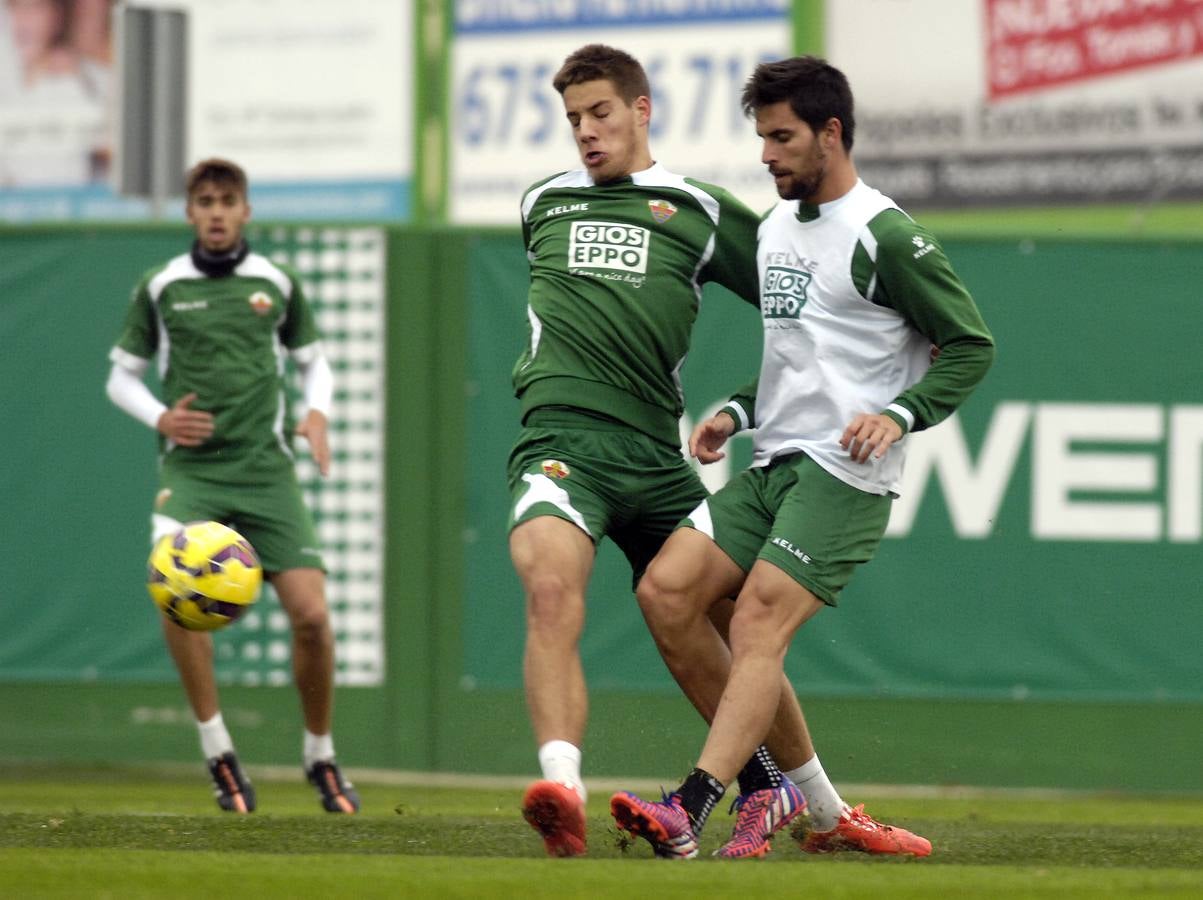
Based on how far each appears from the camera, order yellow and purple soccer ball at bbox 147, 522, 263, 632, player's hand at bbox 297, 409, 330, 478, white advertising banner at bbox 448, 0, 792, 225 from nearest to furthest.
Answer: yellow and purple soccer ball at bbox 147, 522, 263, 632
player's hand at bbox 297, 409, 330, 478
white advertising banner at bbox 448, 0, 792, 225

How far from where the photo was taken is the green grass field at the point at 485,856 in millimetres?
5078

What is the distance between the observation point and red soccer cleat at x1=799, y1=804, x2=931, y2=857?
20.8 feet

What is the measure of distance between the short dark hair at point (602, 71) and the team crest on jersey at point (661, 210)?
0.31m

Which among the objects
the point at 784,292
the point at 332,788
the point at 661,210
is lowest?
the point at 332,788

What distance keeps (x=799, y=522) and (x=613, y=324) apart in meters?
0.85

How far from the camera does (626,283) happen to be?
639 cm

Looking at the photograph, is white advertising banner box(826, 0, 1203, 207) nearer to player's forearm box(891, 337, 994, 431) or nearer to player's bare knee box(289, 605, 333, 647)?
player's bare knee box(289, 605, 333, 647)

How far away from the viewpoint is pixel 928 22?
1477 cm

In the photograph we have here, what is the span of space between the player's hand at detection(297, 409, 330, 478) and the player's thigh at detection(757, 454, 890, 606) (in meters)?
2.78

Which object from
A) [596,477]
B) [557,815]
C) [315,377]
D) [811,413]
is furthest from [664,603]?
[315,377]

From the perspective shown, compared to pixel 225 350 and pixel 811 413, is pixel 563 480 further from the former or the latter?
pixel 225 350

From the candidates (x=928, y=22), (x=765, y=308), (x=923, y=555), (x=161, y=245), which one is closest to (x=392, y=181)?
(x=928, y=22)

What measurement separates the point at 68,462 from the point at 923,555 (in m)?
4.16

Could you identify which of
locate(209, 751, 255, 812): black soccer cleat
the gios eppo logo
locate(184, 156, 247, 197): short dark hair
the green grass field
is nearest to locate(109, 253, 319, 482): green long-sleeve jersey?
locate(184, 156, 247, 197): short dark hair
